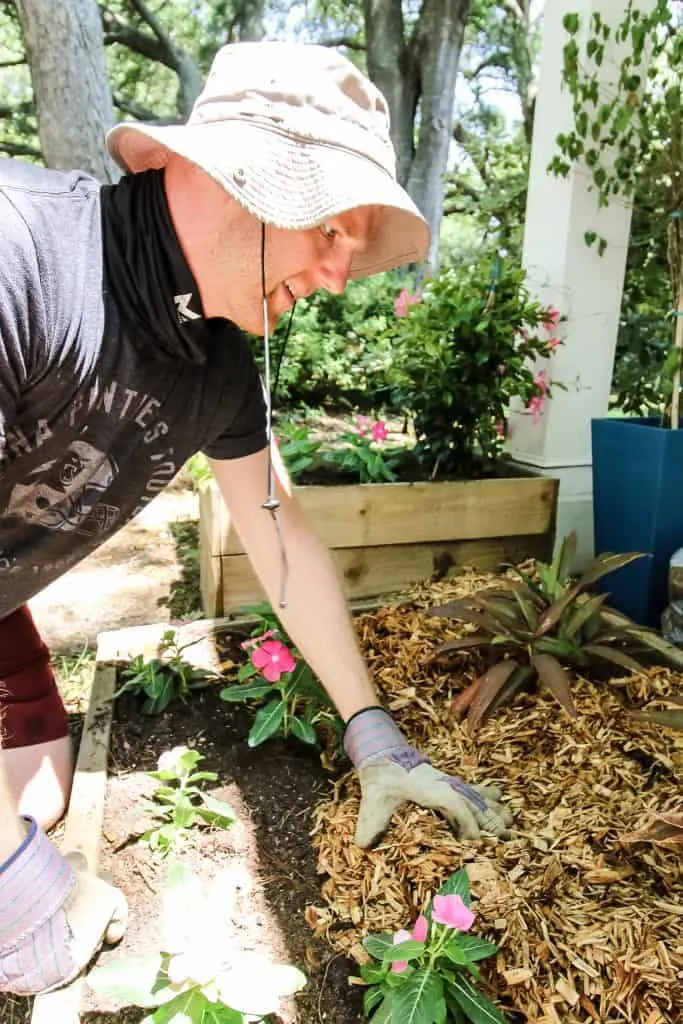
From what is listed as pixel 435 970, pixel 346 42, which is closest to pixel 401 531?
pixel 435 970

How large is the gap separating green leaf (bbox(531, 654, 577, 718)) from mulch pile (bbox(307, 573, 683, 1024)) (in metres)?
0.10

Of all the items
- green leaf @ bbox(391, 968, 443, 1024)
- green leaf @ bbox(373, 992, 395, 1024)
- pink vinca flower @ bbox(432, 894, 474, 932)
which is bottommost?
green leaf @ bbox(373, 992, 395, 1024)

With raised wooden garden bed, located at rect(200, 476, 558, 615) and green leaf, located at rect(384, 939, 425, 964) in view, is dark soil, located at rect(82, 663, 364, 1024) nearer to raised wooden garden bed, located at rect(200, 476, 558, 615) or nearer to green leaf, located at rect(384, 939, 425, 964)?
green leaf, located at rect(384, 939, 425, 964)

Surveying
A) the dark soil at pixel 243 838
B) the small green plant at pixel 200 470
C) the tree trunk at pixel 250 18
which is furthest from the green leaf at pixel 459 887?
the tree trunk at pixel 250 18

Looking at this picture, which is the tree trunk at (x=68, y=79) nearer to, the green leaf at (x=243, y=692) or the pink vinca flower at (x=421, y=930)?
the green leaf at (x=243, y=692)

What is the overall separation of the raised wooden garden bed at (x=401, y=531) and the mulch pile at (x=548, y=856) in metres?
0.51

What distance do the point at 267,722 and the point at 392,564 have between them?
950mm

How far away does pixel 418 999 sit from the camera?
109 centimetres

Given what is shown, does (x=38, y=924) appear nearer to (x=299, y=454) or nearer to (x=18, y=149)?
(x=299, y=454)

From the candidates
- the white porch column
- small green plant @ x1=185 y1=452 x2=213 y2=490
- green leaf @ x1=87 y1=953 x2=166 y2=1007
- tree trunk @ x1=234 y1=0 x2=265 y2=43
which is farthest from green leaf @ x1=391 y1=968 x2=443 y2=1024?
tree trunk @ x1=234 y1=0 x2=265 y2=43

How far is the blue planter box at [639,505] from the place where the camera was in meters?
2.33

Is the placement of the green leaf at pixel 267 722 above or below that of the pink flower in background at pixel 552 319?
below

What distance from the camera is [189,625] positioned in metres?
2.37

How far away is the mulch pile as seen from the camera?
46.7 inches
